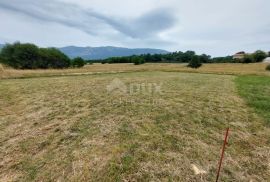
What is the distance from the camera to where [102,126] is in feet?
18.2

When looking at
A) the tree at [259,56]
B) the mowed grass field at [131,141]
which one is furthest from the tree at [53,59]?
the tree at [259,56]

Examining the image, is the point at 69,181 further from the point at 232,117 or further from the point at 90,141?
the point at 232,117

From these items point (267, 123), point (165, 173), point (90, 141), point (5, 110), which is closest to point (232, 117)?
point (267, 123)

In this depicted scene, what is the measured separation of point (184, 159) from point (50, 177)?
2428mm

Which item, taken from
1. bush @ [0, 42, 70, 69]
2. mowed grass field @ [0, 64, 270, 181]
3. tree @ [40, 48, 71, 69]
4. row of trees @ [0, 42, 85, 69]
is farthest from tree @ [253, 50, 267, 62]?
mowed grass field @ [0, 64, 270, 181]

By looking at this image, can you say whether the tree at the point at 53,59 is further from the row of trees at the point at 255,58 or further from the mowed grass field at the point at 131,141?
the row of trees at the point at 255,58

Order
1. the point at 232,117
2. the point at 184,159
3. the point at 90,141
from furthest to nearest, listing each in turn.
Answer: the point at 232,117
the point at 90,141
the point at 184,159

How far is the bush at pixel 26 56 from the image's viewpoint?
57.7 m

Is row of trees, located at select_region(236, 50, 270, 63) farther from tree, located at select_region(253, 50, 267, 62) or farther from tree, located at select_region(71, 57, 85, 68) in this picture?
tree, located at select_region(71, 57, 85, 68)

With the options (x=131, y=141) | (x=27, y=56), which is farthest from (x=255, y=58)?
(x=131, y=141)

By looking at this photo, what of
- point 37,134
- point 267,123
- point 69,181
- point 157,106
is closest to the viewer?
point 69,181

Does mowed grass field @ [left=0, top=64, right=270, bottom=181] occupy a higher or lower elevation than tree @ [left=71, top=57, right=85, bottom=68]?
higher

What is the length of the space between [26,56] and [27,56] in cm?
28

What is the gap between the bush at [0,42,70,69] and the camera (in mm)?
57719
